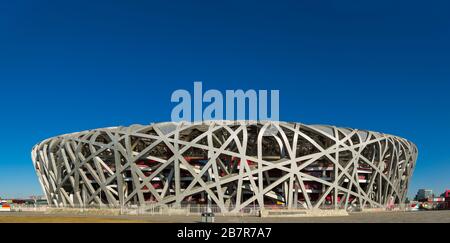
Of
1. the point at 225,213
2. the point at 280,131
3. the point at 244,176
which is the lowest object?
the point at 225,213

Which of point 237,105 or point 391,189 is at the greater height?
point 237,105

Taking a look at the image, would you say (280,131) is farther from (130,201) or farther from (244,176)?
(130,201)

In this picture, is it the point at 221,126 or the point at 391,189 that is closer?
the point at 221,126

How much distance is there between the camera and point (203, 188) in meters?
38.3

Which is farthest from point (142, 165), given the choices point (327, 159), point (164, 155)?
point (327, 159)

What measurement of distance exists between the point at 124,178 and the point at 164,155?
24.5 ft

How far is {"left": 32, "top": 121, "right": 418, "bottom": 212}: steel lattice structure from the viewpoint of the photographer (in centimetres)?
3866

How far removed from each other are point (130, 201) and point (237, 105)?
56.4 feet

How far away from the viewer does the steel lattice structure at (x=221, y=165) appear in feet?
127

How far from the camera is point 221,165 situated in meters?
39.4

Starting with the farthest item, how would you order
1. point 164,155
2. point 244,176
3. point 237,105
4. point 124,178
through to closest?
point 164,155 → point 124,178 → point 244,176 → point 237,105
